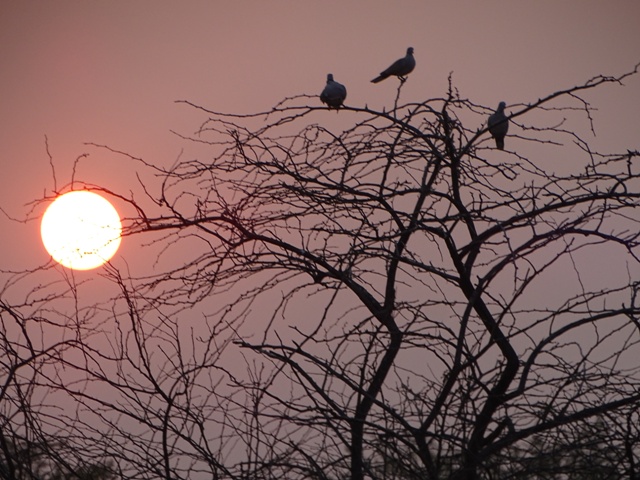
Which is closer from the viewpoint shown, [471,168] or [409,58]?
[471,168]

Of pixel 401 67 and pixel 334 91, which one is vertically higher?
pixel 401 67

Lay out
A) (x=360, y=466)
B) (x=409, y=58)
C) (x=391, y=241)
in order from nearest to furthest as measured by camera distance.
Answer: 1. (x=360, y=466)
2. (x=391, y=241)
3. (x=409, y=58)

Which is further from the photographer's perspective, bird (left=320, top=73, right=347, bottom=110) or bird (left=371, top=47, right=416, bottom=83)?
bird (left=371, top=47, right=416, bottom=83)

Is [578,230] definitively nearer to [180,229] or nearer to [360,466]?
[360,466]

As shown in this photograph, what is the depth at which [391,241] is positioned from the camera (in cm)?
373

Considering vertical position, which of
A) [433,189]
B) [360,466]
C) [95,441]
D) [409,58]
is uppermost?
[409,58]

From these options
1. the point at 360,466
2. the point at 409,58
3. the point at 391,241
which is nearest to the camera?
the point at 360,466

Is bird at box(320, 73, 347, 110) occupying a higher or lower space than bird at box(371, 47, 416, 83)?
lower

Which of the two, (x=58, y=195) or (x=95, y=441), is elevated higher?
(x=58, y=195)

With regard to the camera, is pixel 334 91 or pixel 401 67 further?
pixel 401 67

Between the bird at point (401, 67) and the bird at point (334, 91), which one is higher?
the bird at point (401, 67)

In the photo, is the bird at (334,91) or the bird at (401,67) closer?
the bird at (334,91)

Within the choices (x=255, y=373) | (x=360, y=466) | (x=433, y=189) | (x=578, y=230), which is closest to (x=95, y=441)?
(x=255, y=373)

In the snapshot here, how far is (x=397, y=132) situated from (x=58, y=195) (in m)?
1.30
